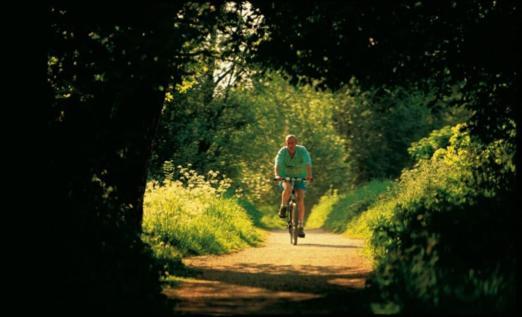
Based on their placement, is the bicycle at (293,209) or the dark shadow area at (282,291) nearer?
the dark shadow area at (282,291)

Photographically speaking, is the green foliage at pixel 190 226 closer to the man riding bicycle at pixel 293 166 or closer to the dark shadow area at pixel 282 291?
the dark shadow area at pixel 282 291

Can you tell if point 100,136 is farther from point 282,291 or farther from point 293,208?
point 293,208

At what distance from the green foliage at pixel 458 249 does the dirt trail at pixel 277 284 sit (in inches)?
21.1

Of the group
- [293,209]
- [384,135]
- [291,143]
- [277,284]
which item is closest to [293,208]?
[293,209]

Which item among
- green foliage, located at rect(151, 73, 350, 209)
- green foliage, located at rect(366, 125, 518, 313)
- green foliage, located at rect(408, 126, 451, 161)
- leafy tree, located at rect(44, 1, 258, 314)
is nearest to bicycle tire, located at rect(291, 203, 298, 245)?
green foliage, located at rect(151, 73, 350, 209)

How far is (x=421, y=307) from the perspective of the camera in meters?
6.75

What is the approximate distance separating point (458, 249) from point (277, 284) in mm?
2741

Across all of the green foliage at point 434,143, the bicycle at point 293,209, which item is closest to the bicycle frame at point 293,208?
the bicycle at point 293,209

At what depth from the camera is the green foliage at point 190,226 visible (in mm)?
13642

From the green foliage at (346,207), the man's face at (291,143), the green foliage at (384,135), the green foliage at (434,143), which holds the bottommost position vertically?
the green foliage at (346,207)

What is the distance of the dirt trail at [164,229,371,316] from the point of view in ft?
26.4

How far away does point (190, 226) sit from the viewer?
15422 mm

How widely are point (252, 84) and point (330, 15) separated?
72.7ft

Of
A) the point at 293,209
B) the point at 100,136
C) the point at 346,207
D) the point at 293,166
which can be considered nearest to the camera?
the point at 100,136
